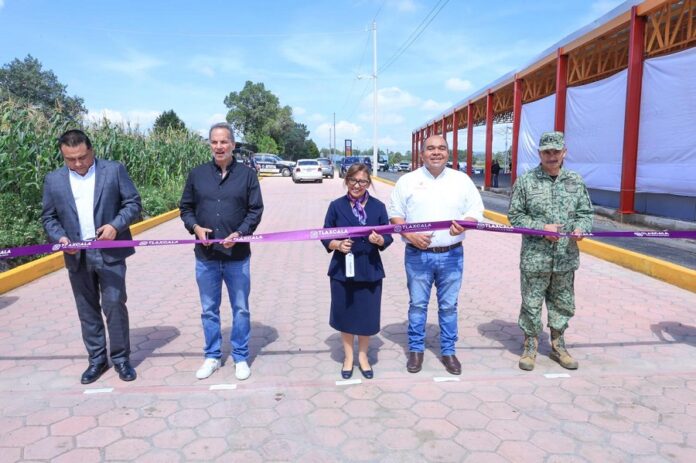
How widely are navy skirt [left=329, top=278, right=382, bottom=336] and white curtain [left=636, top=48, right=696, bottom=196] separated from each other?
28.0ft

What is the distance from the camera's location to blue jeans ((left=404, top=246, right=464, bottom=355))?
3601mm

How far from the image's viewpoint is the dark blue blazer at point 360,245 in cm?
349

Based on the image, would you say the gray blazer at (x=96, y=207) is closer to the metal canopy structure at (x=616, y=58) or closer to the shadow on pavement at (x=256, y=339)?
the shadow on pavement at (x=256, y=339)

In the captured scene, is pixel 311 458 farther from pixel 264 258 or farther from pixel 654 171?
pixel 654 171

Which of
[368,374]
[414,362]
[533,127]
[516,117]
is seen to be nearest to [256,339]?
[368,374]

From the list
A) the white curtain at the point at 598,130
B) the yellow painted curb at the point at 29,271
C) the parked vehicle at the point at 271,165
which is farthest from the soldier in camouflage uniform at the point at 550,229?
the parked vehicle at the point at 271,165

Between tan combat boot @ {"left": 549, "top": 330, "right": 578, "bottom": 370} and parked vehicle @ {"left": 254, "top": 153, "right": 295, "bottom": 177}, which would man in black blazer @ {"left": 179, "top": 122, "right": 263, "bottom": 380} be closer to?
tan combat boot @ {"left": 549, "top": 330, "right": 578, "bottom": 370}

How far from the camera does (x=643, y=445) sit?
2.76 m

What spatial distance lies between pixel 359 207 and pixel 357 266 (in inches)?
16.8

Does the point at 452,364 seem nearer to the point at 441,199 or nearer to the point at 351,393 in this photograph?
the point at 351,393

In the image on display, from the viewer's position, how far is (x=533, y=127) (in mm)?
16641

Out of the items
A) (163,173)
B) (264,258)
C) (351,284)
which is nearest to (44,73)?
(163,173)

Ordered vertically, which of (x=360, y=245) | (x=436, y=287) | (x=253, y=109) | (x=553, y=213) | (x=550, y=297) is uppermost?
(x=253, y=109)

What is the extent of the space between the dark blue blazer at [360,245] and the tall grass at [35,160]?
18.0 feet
